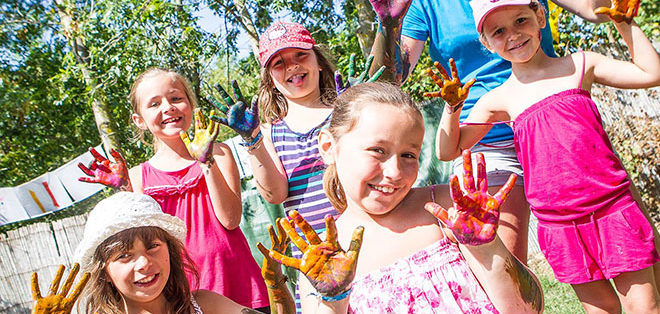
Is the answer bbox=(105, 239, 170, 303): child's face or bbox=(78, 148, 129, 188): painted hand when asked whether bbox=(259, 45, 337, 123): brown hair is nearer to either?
bbox=(78, 148, 129, 188): painted hand

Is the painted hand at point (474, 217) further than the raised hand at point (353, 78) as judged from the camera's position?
No

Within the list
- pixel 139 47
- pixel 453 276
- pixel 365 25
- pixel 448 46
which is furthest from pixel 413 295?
pixel 139 47

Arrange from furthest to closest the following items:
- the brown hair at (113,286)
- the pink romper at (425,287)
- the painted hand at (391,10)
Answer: the painted hand at (391,10) → the brown hair at (113,286) → the pink romper at (425,287)

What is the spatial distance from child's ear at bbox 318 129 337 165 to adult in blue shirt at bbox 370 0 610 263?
2.02 feet

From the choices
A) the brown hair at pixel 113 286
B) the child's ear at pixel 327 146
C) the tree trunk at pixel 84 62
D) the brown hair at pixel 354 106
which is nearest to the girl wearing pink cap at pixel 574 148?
the brown hair at pixel 354 106

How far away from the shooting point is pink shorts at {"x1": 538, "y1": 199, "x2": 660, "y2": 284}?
1921mm

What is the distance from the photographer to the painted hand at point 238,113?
2.22 metres

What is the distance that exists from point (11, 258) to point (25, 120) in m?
5.19

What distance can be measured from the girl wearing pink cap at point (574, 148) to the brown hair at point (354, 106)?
0.43 metres

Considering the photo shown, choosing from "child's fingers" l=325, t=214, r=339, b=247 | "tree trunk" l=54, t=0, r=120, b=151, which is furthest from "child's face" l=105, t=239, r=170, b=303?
"tree trunk" l=54, t=0, r=120, b=151

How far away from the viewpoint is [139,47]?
7.19 meters

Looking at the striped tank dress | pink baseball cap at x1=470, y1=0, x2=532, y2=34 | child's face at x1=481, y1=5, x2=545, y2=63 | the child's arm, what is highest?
pink baseball cap at x1=470, y1=0, x2=532, y2=34

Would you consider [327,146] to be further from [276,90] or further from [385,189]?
[276,90]

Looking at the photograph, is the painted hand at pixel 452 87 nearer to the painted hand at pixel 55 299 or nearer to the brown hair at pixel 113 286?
the brown hair at pixel 113 286
